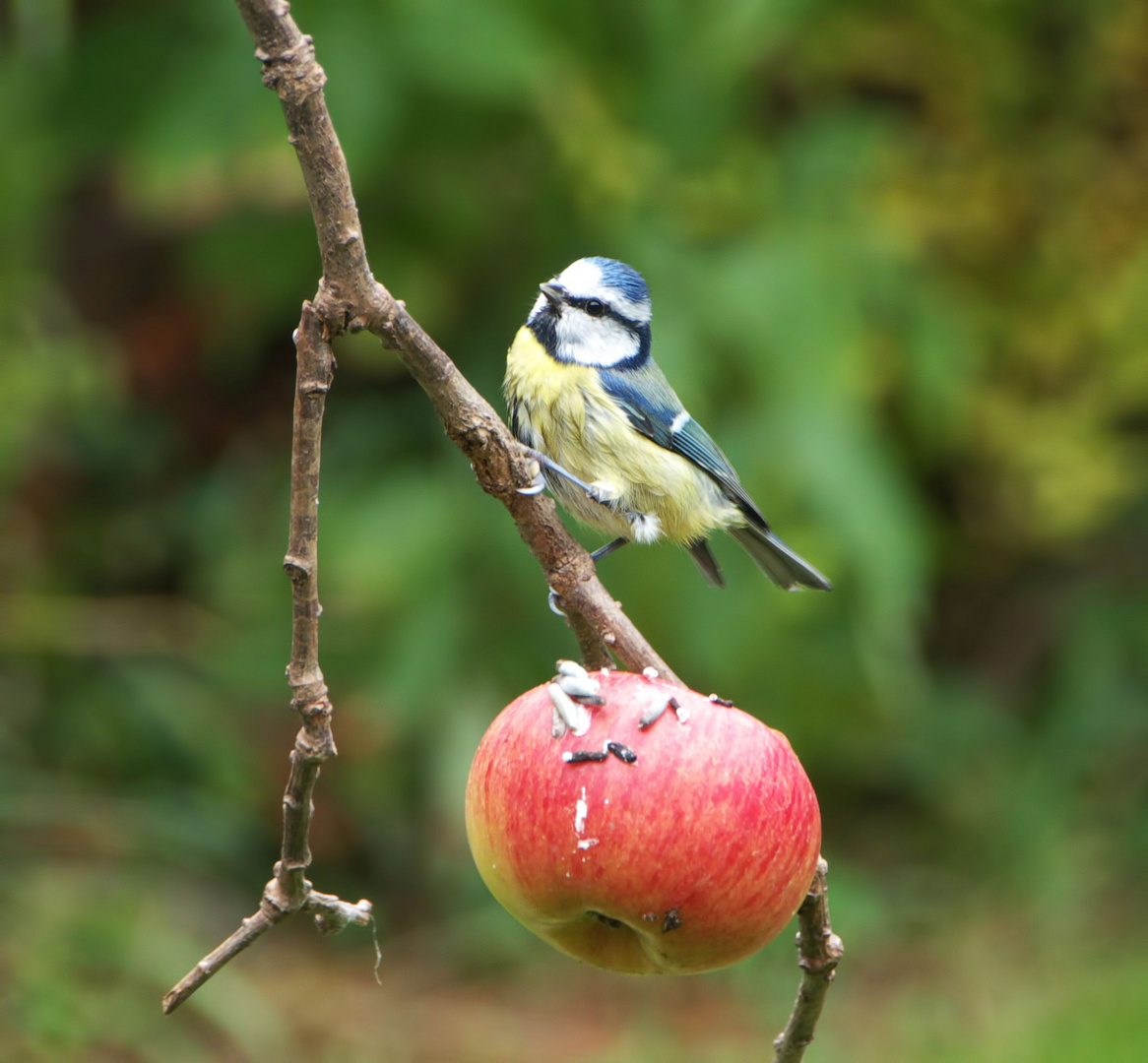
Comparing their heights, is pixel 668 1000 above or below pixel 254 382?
below

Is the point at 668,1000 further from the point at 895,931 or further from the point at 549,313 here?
the point at 549,313

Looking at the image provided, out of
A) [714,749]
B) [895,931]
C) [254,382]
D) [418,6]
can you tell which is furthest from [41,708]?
[714,749]

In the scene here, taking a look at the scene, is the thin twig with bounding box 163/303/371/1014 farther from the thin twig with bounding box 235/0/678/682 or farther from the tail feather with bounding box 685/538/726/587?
the tail feather with bounding box 685/538/726/587

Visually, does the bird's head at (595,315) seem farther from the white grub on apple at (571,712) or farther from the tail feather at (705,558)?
the white grub on apple at (571,712)

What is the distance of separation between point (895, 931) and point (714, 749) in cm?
269

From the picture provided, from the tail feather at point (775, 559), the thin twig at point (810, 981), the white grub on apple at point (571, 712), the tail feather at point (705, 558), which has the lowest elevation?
the thin twig at point (810, 981)

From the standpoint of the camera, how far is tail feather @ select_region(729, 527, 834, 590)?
225 centimetres

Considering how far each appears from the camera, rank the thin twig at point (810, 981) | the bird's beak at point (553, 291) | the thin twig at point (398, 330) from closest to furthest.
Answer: the thin twig at point (398, 330), the thin twig at point (810, 981), the bird's beak at point (553, 291)

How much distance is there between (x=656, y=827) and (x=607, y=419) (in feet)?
3.59

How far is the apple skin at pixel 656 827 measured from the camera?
1112 mm

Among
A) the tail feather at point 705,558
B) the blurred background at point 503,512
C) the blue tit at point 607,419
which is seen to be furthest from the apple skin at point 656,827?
the blurred background at point 503,512

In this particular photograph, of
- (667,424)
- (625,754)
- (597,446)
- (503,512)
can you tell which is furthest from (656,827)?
(503,512)

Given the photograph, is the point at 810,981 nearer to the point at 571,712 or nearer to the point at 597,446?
the point at 571,712

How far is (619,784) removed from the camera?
1128 millimetres
